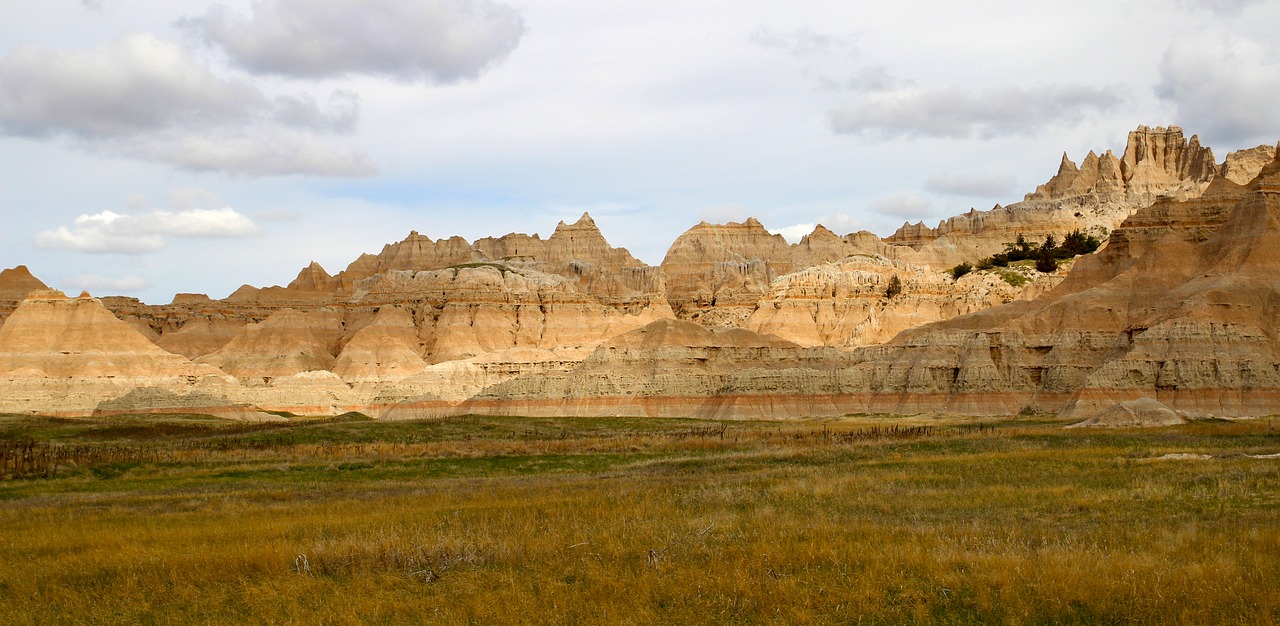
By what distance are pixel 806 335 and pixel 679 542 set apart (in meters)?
136

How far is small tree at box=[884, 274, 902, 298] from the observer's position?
163 meters

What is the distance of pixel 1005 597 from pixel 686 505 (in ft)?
38.9

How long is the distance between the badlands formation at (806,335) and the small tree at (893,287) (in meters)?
0.52

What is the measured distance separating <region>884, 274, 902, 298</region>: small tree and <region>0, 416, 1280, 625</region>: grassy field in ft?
392

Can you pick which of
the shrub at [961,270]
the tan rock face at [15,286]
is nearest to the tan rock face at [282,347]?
the tan rock face at [15,286]

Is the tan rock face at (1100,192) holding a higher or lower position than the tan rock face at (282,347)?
higher

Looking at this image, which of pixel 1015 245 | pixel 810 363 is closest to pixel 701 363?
pixel 810 363

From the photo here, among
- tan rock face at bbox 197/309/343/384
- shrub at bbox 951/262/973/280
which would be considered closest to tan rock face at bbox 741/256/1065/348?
shrub at bbox 951/262/973/280

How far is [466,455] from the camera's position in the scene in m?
52.2

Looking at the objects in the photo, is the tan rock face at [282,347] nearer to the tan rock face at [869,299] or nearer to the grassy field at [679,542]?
the tan rock face at [869,299]

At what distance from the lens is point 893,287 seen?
542 feet

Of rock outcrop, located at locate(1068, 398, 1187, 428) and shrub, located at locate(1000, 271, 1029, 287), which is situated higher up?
shrub, located at locate(1000, 271, 1029, 287)

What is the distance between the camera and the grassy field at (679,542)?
1697cm

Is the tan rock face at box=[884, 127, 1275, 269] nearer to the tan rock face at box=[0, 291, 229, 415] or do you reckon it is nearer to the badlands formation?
the badlands formation
